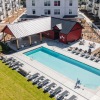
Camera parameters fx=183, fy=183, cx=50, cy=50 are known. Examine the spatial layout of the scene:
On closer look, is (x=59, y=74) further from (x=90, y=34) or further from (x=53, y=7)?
(x=53, y=7)

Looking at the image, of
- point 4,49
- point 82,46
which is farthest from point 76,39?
point 4,49

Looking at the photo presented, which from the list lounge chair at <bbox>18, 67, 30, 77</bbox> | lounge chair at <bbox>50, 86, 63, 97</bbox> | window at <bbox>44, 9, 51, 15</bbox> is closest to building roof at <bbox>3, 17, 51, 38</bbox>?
lounge chair at <bbox>18, 67, 30, 77</bbox>

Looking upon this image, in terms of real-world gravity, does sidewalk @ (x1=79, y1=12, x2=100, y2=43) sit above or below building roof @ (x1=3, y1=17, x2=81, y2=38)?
below

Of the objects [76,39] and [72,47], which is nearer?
[72,47]

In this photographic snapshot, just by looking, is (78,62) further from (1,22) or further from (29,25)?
(1,22)

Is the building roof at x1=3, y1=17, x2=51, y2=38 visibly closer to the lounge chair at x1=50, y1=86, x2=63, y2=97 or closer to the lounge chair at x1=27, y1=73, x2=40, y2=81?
the lounge chair at x1=27, y1=73, x2=40, y2=81

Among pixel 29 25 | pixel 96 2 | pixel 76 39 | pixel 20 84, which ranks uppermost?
pixel 96 2
